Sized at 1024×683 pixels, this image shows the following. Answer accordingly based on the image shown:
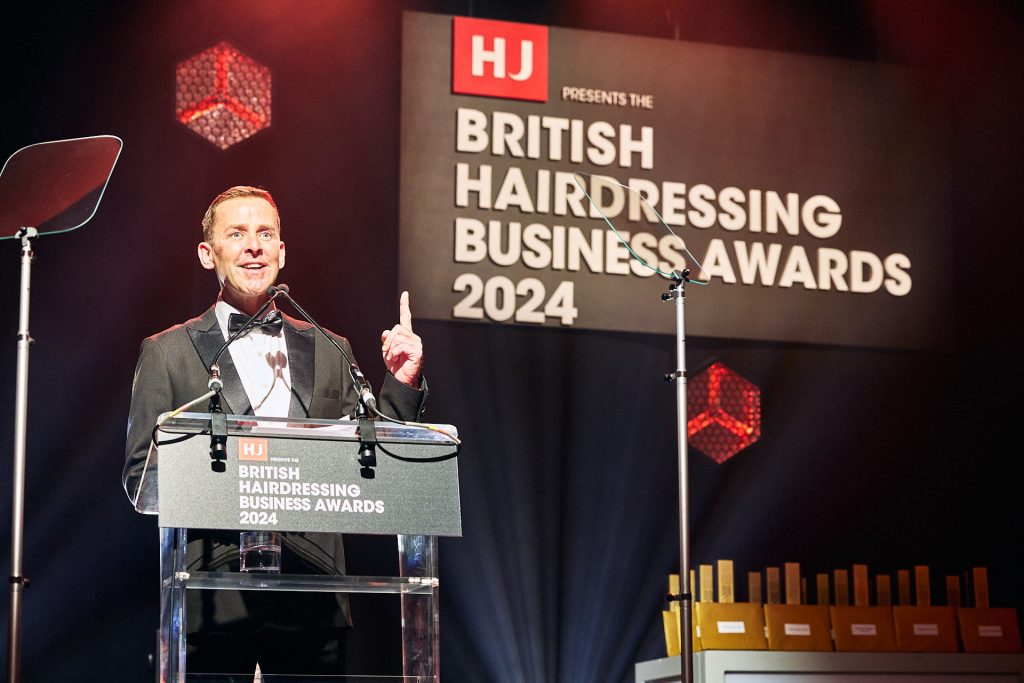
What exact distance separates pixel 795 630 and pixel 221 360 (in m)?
2.47

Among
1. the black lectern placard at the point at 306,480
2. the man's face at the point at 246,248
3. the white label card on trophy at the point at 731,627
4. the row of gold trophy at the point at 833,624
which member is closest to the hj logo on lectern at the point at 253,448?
the black lectern placard at the point at 306,480

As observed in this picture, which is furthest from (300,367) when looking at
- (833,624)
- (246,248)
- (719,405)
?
(719,405)

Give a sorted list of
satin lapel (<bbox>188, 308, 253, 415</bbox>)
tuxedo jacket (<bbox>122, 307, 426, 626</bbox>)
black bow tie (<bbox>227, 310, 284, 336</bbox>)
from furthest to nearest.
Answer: black bow tie (<bbox>227, 310, 284, 336</bbox>), satin lapel (<bbox>188, 308, 253, 415</bbox>), tuxedo jacket (<bbox>122, 307, 426, 626</bbox>)

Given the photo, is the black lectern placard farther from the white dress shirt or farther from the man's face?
the man's face

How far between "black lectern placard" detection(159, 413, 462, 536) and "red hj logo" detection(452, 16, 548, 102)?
3.16 m

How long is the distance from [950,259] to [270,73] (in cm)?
289

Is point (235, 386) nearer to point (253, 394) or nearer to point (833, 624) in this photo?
point (253, 394)

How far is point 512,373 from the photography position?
5.35m

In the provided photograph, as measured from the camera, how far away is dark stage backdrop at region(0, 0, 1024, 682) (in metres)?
4.82

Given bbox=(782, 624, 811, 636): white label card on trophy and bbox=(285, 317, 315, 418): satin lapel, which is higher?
bbox=(285, 317, 315, 418): satin lapel

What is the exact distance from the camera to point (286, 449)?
7.88 feet

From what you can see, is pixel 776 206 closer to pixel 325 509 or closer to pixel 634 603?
pixel 634 603

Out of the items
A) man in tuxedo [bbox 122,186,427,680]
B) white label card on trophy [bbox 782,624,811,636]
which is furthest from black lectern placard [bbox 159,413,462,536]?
white label card on trophy [bbox 782,624,811,636]

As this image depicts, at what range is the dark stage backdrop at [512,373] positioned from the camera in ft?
15.8
